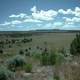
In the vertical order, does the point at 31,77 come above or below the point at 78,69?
below

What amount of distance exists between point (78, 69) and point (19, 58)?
211 inches

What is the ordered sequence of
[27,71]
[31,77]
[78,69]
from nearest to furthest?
[78,69]
[31,77]
[27,71]

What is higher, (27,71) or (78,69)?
(78,69)

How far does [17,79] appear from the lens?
25.8 feet

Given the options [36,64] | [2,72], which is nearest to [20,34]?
[36,64]

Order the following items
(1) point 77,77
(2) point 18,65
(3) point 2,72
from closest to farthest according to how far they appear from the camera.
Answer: (1) point 77,77 → (3) point 2,72 → (2) point 18,65

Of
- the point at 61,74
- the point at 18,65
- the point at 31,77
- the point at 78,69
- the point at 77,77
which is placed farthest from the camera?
the point at 18,65

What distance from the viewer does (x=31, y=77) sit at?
8.12 m

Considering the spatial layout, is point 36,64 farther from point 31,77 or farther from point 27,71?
point 31,77

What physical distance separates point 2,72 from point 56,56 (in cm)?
366

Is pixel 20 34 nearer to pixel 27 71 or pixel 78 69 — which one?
pixel 27 71

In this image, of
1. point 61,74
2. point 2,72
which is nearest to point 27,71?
point 2,72

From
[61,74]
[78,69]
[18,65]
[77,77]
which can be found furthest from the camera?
[18,65]

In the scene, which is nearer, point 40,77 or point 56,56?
point 40,77
